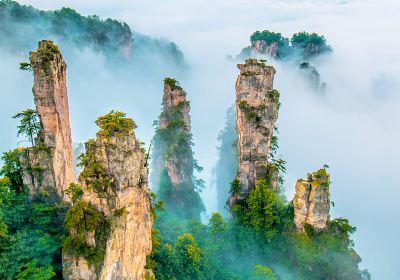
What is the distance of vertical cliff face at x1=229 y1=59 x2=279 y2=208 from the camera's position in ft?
133

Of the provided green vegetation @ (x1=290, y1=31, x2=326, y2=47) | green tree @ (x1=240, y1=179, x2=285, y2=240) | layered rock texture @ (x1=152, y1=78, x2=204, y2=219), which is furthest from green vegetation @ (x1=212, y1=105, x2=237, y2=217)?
green vegetation @ (x1=290, y1=31, x2=326, y2=47)

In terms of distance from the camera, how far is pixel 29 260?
26.7 meters

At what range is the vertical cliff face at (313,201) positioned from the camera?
117ft

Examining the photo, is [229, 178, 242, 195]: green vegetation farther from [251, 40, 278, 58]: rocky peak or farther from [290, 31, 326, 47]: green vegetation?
[290, 31, 326, 47]: green vegetation

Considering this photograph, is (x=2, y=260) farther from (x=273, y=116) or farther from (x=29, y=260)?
(x=273, y=116)

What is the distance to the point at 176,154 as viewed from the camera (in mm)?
51250

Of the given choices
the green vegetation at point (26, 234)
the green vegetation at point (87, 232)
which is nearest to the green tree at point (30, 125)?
the green vegetation at point (26, 234)

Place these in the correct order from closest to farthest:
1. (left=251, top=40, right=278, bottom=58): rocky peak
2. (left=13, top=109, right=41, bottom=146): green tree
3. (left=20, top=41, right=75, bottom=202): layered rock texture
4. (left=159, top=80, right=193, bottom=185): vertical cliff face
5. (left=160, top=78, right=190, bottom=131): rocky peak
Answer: (left=20, top=41, right=75, bottom=202): layered rock texture
(left=13, top=109, right=41, bottom=146): green tree
(left=160, top=78, right=190, bottom=131): rocky peak
(left=159, top=80, right=193, bottom=185): vertical cliff face
(left=251, top=40, right=278, bottom=58): rocky peak

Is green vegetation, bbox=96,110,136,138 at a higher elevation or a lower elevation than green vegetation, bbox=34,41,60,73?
lower

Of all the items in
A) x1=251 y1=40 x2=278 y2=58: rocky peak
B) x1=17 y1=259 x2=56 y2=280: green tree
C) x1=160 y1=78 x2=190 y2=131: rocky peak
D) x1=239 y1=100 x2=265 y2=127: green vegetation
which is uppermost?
x1=251 y1=40 x2=278 y2=58: rocky peak

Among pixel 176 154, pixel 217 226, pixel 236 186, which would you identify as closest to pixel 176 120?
pixel 176 154

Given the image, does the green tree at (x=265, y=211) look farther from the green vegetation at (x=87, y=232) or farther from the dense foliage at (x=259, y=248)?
the green vegetation at (x=87, y=232)

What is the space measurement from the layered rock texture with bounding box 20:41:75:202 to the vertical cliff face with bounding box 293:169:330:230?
2192cm

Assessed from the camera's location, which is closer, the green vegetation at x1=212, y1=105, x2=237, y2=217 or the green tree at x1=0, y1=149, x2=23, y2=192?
the green tree at x1=0, y1=149, x2=23, y2=192
